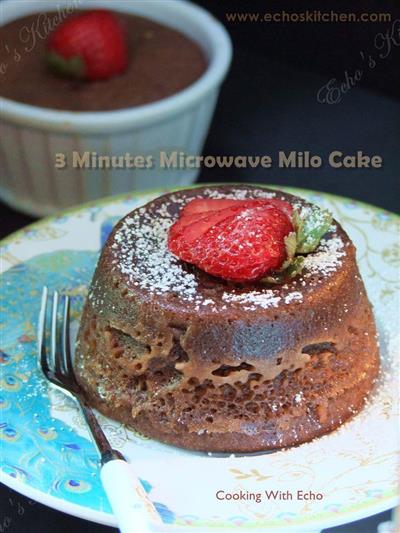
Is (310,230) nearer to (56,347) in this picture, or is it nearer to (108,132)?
(56,347)

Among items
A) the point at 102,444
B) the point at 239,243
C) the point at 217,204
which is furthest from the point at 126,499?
the point at 217,204

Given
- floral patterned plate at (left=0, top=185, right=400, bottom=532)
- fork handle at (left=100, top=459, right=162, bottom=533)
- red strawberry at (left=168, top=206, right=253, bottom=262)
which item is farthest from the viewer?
red strawberry at (left=168, top=206, right=253, bottom=262)

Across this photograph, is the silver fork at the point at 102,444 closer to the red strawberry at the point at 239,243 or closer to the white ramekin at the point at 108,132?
the red strawberry at the point at 239,243

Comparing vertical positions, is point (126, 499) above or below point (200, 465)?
above

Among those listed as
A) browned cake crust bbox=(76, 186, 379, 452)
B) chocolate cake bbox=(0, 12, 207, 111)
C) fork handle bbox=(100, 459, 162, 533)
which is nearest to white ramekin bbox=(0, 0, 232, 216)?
chocolate cake bbox=(0, 12, 207, 111)

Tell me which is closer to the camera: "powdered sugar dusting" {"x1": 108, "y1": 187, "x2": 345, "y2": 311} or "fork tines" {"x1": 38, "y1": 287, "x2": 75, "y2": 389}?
"powdered sugar dusting" {"x1": 108, "y1": 187, "x2": 345, "y2": 311}

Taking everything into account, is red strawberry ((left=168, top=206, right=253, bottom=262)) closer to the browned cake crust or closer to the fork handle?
the browned cake crust

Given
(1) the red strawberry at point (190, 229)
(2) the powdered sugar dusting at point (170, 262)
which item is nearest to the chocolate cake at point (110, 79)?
(2) the powdered sugar dusting at point (170, 262)
